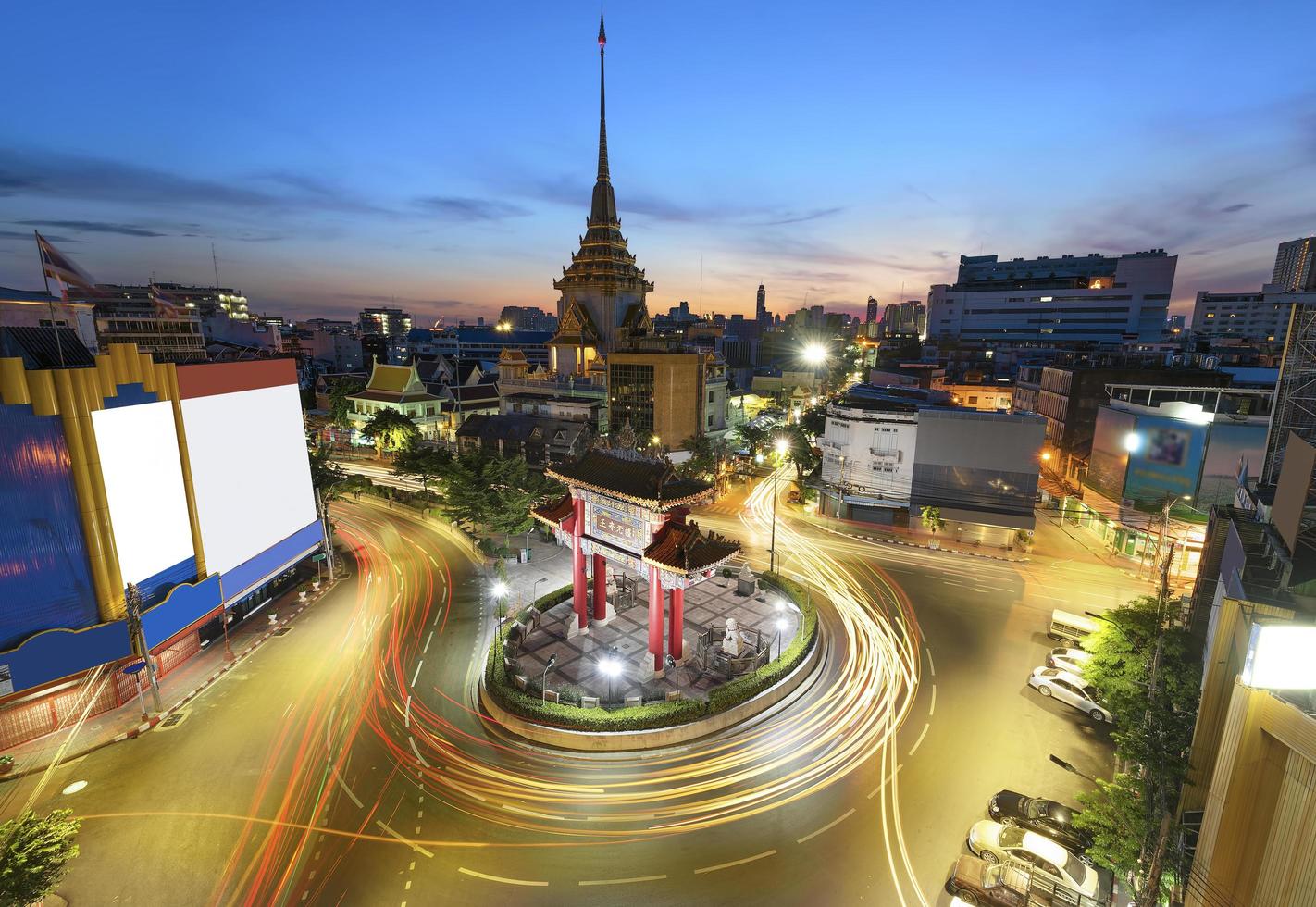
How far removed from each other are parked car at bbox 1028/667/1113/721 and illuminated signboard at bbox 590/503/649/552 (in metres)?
18.7

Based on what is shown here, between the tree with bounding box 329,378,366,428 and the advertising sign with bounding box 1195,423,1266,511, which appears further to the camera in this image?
the tree with bounding box 329,378,366,428

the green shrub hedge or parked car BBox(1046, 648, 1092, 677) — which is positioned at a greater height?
parked car BBox(1046, 648, 1092, 677)

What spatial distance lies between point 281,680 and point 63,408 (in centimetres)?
1400

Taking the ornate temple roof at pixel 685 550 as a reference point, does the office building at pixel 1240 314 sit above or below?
above

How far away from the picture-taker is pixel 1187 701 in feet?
53.7

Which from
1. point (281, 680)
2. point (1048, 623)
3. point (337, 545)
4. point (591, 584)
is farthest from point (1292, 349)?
point (337, 545)

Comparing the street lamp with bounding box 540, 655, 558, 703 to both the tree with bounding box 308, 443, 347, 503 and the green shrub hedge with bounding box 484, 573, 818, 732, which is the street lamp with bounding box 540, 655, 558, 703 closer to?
the green shrub hedge with bounding box 484, 573, 818, 732

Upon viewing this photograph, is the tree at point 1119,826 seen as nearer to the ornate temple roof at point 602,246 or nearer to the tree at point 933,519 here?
the tree at point 933,519

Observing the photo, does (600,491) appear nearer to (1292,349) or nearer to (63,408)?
(63,408)

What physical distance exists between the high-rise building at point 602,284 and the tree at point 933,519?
156ft

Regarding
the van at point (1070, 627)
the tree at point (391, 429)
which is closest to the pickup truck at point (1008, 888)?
the van at point (1070, 627)

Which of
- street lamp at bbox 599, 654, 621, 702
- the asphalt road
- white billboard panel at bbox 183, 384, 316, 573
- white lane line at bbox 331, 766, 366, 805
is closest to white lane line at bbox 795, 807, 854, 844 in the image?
the asphalt road

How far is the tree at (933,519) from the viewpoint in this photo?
43.6 metres

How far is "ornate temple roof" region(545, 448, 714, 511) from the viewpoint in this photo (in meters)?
23.3
